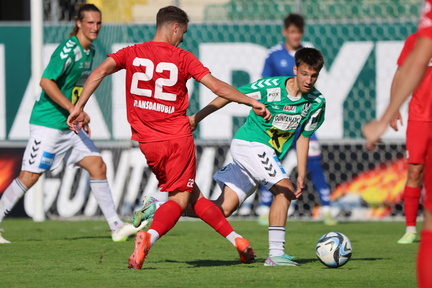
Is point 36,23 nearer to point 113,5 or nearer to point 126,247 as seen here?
point 113,5

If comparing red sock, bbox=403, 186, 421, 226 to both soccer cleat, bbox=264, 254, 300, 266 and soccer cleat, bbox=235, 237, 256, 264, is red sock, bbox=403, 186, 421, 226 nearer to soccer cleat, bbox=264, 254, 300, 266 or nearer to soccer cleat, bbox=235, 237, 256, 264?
soccer cleat, bbox=264, 254, 300, 266

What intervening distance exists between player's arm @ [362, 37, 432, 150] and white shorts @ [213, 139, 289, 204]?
10.2 ft

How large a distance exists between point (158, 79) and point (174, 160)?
56cm

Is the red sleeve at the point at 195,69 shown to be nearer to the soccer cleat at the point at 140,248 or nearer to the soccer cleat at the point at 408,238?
the soccer cleat at the point at 140,248

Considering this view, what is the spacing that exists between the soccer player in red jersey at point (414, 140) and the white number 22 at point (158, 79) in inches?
92.6

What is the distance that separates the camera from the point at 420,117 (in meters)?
7.84

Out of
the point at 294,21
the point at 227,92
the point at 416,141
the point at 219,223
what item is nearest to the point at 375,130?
the point at 227,92

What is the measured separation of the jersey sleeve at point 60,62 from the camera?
26.0 feet

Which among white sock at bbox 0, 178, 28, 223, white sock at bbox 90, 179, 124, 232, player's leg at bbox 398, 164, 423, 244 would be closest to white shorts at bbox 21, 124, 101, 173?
white sock at bbox 0, 178, 28, 223

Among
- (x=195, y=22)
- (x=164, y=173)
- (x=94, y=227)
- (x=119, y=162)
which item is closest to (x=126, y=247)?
(x=164, y=173)

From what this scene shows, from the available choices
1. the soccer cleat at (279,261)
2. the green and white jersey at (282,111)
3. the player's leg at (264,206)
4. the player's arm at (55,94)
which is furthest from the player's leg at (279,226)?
the player's leg at (264,206)

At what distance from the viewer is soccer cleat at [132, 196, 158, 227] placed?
6.33 m

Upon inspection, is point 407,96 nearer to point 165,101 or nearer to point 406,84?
point 406,84

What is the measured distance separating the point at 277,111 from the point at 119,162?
15.5 feet
